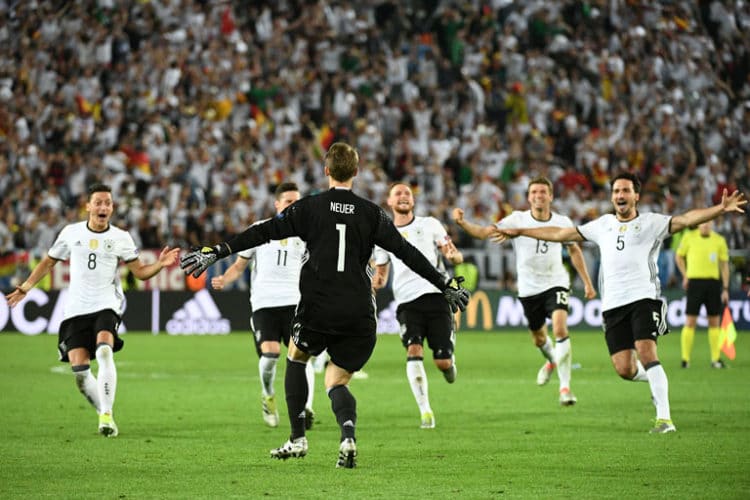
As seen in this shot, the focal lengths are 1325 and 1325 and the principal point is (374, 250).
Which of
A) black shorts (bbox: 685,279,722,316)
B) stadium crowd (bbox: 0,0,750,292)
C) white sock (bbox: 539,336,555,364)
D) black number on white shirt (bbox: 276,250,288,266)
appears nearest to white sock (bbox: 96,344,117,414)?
black number on white shirt (bbox: 276,250,288,266)

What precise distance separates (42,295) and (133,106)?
18.3 feet

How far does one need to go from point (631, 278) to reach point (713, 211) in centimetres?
151

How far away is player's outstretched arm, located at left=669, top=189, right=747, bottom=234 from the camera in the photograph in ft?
36.0

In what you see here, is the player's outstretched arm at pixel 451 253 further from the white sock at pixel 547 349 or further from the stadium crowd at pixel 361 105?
the stadium crowd at pixel 361 105

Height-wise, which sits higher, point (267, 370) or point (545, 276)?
point (545, 276)

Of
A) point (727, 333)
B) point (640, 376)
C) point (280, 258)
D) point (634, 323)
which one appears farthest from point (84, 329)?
point (727, 333)

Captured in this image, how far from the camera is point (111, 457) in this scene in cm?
1075

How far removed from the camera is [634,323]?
12.4 m

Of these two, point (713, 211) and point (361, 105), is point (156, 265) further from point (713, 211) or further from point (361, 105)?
point (361, 105)

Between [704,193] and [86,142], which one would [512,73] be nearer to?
[704,193]

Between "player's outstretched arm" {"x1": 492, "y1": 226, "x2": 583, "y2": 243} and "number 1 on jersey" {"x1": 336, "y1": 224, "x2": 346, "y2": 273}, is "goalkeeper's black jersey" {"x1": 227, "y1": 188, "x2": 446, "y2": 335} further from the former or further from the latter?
"player's outstretched arm" {"x1": 492, "y1": 226, "x2": 583, "y2": 243}

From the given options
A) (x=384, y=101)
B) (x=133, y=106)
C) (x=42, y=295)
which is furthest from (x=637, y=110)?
(x=42, y=295)

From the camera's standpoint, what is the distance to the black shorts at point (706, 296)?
70.6 ft

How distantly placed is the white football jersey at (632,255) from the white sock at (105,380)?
463cm
